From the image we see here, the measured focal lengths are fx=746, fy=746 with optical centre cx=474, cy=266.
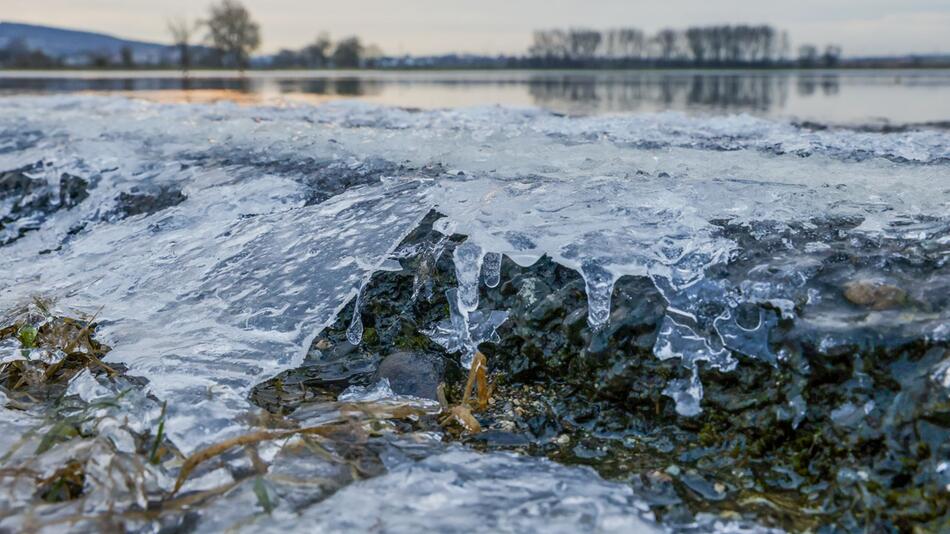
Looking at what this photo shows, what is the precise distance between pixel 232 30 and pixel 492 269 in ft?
160

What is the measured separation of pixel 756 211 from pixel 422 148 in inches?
95.1

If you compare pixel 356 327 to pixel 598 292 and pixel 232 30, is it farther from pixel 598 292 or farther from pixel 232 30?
pixel 232 30

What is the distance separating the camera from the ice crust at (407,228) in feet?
7.65

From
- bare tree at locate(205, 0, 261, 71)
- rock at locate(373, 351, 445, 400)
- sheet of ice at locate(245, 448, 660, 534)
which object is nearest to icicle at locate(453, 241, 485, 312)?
rock at locate(373, 351, 445, 400)

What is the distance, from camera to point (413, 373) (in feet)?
8.46

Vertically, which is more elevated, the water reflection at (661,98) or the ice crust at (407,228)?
the water reflection at (661,98)

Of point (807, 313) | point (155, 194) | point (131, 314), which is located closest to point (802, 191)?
point (807, 313)

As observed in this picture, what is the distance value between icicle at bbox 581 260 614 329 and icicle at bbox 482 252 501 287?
0.35 meters

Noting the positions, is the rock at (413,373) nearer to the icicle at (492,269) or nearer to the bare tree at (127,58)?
the icicle at (492,269)

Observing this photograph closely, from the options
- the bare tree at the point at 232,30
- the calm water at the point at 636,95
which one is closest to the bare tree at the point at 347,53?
the bare tree at the point at 232,30

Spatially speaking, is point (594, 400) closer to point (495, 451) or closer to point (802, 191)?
point (495, 451)

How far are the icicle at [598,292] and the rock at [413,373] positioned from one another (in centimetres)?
57

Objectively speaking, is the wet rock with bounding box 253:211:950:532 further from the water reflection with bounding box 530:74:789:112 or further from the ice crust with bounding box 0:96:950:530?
the water reflection with bounding box 530:74:789:112

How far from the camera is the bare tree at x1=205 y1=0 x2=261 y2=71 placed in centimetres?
4656
